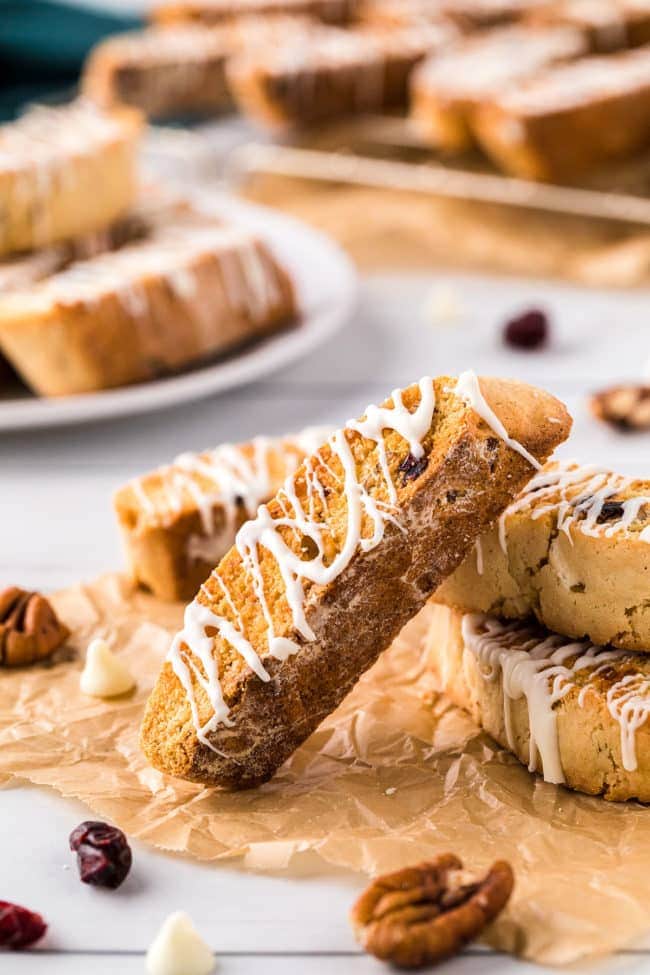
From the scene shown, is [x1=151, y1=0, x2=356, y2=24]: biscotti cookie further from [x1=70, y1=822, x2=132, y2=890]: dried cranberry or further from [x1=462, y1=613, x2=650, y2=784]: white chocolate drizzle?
[x1=70, y1=822, x2=132, y2=890]: dried cranberry

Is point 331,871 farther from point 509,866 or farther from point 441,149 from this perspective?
point 441,149

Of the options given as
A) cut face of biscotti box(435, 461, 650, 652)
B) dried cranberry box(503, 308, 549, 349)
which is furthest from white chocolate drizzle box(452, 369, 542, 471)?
dried cranberry box(503, 308, 549, 349)

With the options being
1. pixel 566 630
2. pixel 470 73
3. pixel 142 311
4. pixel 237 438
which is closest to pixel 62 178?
pixel 142 311

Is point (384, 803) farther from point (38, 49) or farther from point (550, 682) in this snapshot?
point (38, 49)

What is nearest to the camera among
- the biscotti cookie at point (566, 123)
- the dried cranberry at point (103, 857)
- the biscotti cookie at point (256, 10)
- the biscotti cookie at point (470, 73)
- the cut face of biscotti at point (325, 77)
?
the dried cranberry at point (103, 857)

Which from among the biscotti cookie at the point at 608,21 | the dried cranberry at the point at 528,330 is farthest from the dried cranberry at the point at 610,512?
the biscotti cookie at the point at 608,21

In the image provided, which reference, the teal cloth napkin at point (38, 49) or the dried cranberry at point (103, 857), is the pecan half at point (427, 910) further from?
the teal cloth napkin at point (38, 49)
